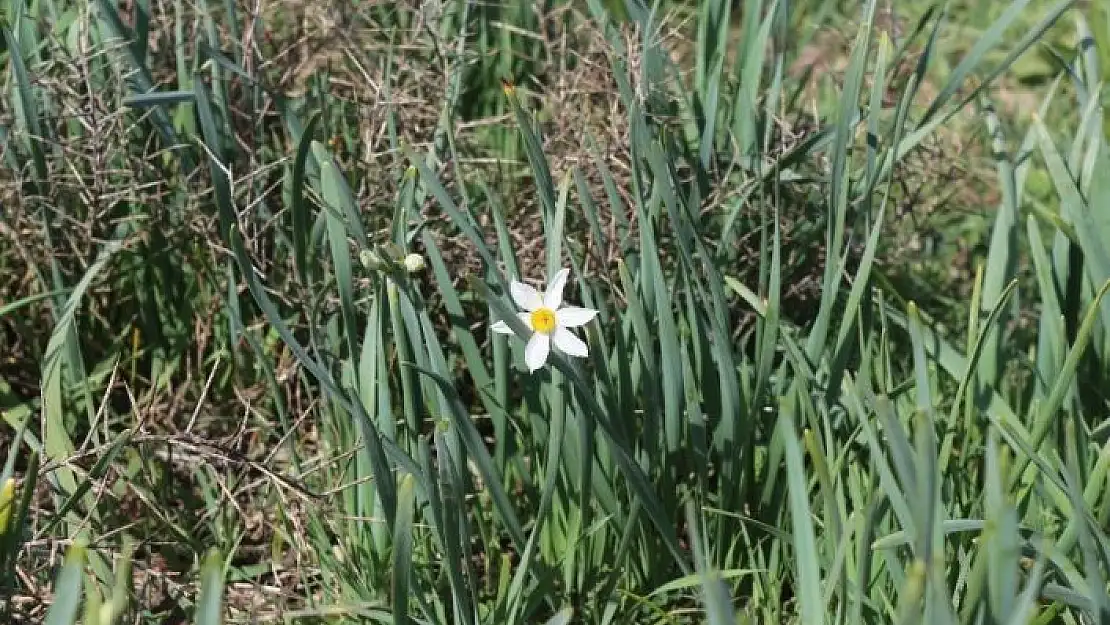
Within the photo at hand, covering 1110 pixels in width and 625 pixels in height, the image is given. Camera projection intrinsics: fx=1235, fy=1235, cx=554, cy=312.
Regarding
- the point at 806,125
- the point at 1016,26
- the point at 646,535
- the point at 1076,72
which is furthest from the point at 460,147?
the point at 1016,26

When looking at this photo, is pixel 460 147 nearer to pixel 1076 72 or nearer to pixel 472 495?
pixel 472 495

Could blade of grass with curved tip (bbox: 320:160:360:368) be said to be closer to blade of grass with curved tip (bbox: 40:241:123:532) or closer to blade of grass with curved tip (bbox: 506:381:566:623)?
blade of grass with curved tip (bbox: 506:381:566:623)

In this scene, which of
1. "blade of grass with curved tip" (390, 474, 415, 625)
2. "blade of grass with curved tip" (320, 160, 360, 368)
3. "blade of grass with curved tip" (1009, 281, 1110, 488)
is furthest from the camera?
"blade of grass with curved tip" (320, 160, 360, 368)

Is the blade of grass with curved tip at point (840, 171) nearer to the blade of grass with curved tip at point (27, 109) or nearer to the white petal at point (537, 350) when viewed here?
the white petal at point (537, 350)

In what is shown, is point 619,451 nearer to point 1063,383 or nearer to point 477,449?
point 477,449

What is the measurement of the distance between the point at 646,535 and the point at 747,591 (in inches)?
6.6

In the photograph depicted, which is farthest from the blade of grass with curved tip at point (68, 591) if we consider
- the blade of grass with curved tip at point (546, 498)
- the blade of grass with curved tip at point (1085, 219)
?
the blade of grass with curved tip at point (1085, 219)

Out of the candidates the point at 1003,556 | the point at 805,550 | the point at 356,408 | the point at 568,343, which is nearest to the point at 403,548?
the point at 356,408

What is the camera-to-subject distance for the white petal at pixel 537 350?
1222 mm

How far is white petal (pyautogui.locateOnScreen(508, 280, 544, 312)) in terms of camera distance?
129 centimetres

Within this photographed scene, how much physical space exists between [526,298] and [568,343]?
3.1 inches

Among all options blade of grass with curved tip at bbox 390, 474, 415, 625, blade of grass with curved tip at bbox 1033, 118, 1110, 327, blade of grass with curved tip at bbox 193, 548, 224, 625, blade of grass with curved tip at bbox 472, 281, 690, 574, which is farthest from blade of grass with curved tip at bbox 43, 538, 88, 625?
blade of grass with curved tip at bbox 1033, 118, 1110, 327

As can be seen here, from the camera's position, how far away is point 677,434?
146 cm

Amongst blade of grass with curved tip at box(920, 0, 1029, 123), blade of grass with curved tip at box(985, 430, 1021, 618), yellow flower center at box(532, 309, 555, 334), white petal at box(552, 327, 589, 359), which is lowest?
blade of grass with curved tip at box(985, 430, 1021, 618)
